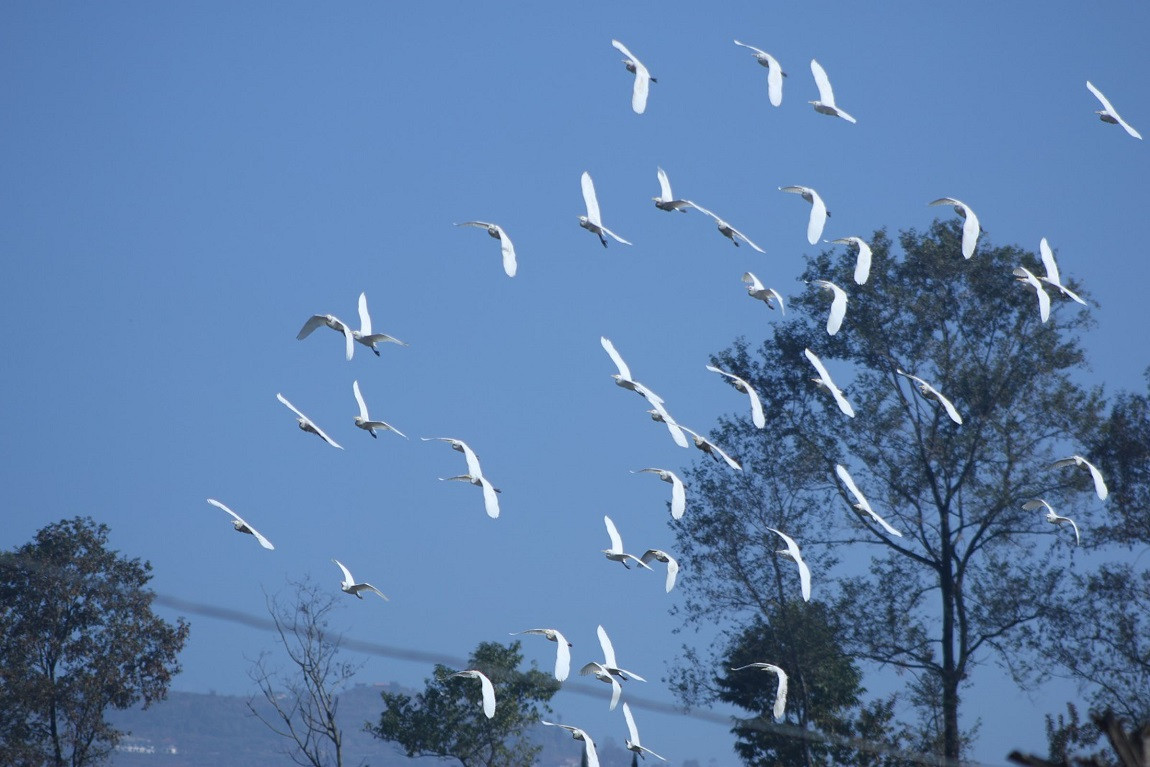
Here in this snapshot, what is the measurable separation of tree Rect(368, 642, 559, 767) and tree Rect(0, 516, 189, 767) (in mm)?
5877

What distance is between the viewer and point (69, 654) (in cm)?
A: 3500

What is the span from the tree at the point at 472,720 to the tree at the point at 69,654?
5.88m

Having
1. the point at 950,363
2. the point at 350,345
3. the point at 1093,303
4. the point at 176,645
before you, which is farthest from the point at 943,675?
the point at 176,645

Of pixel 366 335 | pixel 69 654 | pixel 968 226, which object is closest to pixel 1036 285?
pixel 968 226

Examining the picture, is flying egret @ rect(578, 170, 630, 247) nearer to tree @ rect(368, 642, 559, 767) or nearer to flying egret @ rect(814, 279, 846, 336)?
flying egret @ rect(814, 279, 846, 336)

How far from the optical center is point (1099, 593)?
2842 cm

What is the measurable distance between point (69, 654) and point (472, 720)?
9279 millimetres

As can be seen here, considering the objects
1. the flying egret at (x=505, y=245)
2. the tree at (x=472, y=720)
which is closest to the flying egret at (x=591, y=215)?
the flying egret at (x=505, y=245)

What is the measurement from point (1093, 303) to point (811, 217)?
11.3m

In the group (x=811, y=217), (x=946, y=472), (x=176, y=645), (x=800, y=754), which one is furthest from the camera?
(x=176, y=645)

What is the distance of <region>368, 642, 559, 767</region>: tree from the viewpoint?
34312mm

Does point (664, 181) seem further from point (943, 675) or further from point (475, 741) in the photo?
point (475, 741)

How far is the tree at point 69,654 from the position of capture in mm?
34500

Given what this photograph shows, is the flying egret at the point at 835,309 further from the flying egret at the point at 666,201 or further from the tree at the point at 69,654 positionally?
the tree at the point at 69,654
